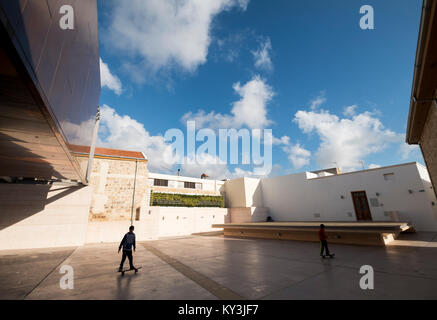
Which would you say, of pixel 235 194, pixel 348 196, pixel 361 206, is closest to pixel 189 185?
pixel 235 194

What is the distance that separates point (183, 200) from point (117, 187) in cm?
799

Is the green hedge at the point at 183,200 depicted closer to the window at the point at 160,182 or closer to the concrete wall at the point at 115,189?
the concrete wall at the point at 115,189

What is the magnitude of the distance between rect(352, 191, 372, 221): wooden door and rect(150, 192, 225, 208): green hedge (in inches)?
629

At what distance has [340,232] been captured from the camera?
35.6 feet

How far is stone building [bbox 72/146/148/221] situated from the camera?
17.0m

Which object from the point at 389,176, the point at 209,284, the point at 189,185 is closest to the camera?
the point at 209,284

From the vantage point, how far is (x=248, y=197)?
2620 centimetres

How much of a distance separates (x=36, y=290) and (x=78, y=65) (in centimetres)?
659

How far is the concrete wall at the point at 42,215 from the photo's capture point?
13273 millimetres

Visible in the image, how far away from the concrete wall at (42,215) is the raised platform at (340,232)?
44.3ft

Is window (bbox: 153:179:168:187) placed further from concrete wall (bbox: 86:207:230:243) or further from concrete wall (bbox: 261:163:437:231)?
concrete wall (bbox: 261:163:437:231)

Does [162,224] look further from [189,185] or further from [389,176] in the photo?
[389,176]

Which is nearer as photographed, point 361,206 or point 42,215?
point 42,215

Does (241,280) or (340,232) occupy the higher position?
(340,232)
